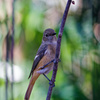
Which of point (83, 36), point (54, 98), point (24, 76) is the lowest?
point (54, 98)

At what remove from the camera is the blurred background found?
1012mm

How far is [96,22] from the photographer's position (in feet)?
3.56

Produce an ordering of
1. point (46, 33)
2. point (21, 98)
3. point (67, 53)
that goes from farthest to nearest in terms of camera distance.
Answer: point (67, 53) < point (21, 98) < point (46, 33)

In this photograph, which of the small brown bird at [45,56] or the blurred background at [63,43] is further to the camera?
the blurred background at [63,43]

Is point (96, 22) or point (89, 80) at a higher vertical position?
point (96, 22)

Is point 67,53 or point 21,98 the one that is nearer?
point 21,98

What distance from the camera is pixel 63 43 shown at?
1066 mm

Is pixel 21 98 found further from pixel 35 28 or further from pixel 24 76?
pixel 35 28

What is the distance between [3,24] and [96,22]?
0.47 meters

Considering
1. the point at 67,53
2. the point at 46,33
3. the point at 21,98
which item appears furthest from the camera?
the point at 67,53

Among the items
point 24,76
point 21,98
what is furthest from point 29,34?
point 21,98

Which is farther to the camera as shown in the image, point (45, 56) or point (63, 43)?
point (63, 43)

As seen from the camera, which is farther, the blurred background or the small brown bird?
the blurred background

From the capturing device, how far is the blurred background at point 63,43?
3.32ft
